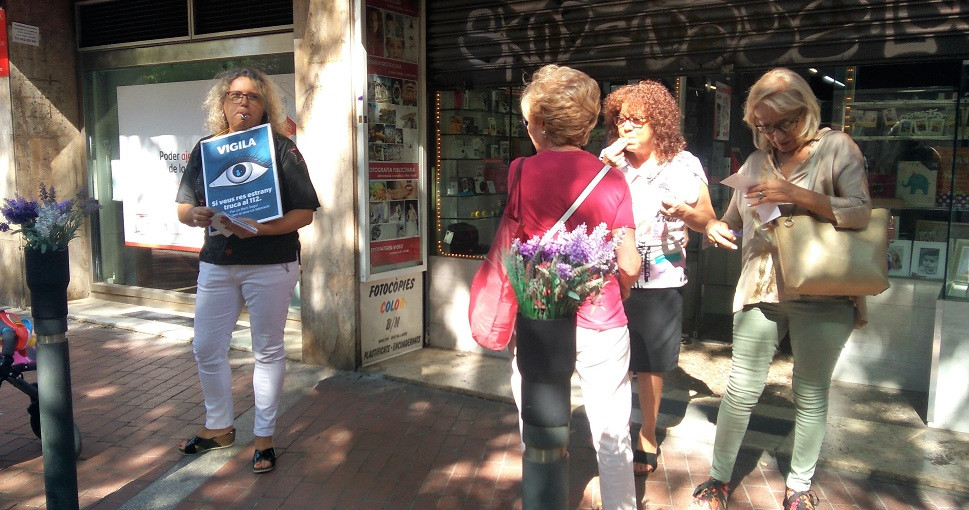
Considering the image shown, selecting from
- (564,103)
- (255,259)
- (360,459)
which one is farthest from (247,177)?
(564,103)

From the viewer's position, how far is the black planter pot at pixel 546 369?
2.19 meters

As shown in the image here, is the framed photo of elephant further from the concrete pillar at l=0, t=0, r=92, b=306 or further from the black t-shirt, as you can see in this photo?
Answer: the concrete pillar at l=0, t=0, r=92, b=306

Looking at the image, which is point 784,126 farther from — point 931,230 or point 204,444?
point 204,444

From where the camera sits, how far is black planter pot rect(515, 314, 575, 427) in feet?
7.18

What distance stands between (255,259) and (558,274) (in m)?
2.15

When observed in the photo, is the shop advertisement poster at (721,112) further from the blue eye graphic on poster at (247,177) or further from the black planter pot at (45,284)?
the black planter pot at (45,284)

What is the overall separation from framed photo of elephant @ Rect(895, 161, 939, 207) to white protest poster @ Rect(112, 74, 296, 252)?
591 cm

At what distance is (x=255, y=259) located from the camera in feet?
12.8

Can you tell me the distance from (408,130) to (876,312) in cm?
351

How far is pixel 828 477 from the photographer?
154 inches

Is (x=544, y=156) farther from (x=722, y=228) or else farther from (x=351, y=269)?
(x=351, y=269)

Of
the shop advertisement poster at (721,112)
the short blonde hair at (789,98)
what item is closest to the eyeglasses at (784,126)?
the short blonde hair at (789,98)

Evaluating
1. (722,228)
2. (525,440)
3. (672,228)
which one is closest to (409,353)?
(672,228)

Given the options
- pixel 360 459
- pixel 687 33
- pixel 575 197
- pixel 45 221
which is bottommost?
pixel 360 459
